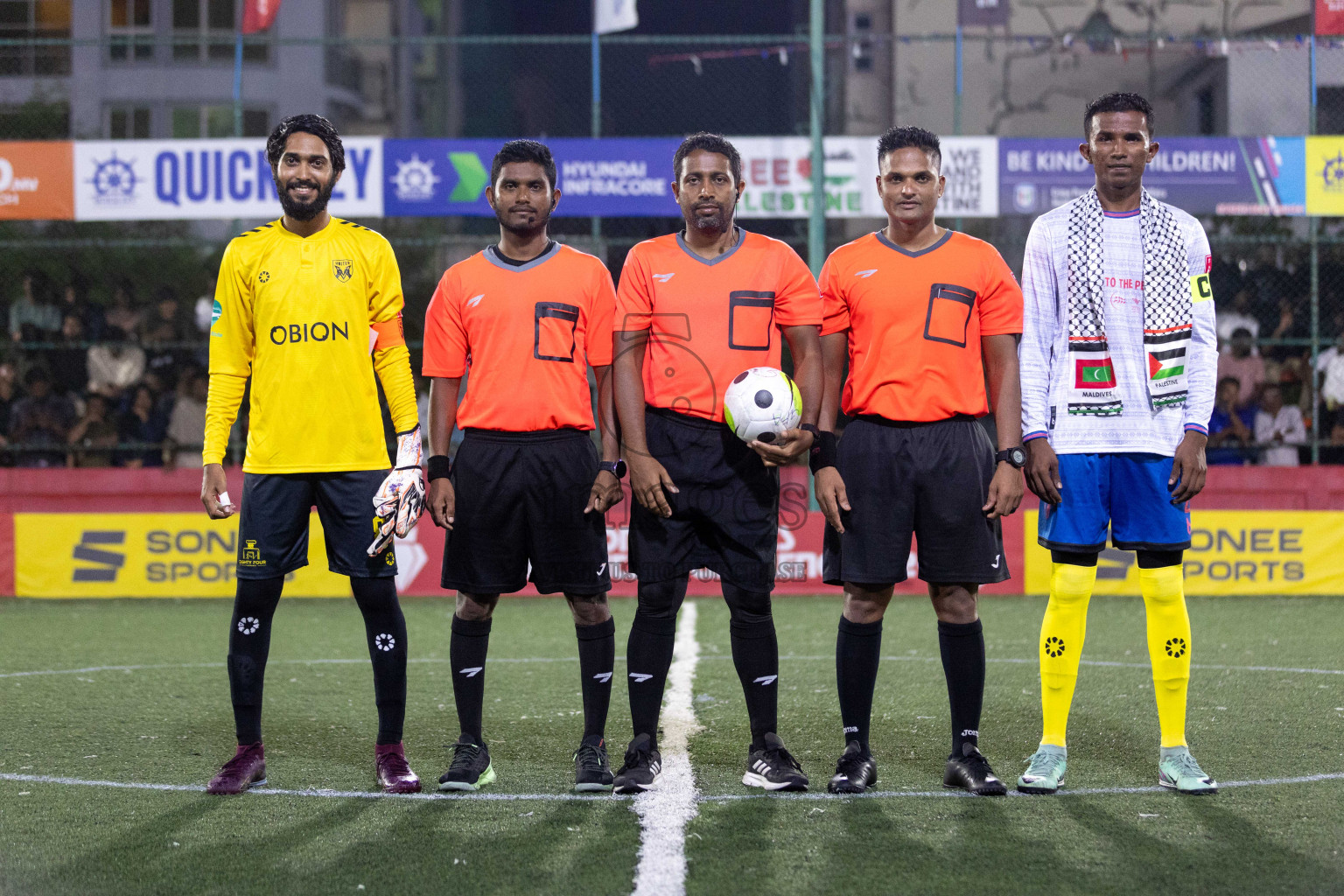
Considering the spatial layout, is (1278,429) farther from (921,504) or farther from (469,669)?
(469,669)

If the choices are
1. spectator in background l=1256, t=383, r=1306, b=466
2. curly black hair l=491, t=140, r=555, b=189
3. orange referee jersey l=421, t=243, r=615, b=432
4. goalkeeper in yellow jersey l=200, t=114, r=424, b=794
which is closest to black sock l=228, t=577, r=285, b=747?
goalkeeper in yellow jersey l=200, t=114, r=424, b=794

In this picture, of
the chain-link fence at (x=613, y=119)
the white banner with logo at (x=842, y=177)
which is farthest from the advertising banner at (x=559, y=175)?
the white banner with logo at (x=842, y=177)

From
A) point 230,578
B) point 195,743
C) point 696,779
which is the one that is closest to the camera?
point 696,779

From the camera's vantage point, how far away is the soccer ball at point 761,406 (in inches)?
160

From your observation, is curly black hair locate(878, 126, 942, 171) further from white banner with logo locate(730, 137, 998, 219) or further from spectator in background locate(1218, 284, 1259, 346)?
spectator in background locate(1218, 284, 1259, 346)

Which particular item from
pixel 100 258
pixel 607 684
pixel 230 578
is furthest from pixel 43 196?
pixel 607 684

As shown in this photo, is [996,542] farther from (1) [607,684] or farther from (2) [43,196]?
(2) [43,196]

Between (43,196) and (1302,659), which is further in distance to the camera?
(43,196)

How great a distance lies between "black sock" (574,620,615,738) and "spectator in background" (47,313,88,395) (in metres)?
10.1

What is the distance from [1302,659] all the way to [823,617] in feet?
10.6

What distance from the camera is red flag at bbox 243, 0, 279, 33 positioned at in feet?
46.1

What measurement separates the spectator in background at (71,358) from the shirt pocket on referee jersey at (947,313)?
10.8 m

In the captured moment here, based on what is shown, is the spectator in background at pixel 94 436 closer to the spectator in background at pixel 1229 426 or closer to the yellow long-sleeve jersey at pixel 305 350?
the yellow long-sleeve jersey at pixel 305 350

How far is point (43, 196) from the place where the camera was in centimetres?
1289
